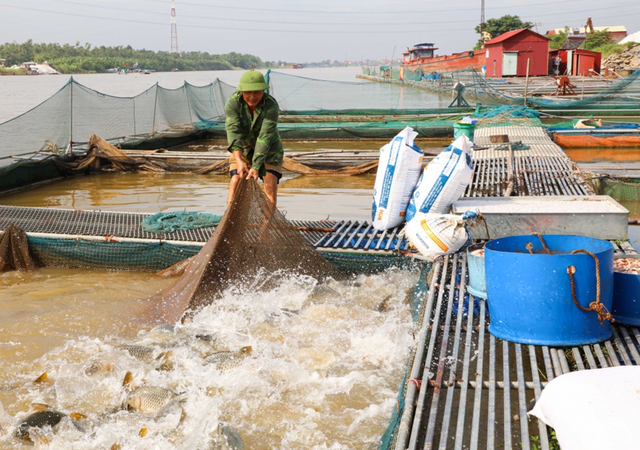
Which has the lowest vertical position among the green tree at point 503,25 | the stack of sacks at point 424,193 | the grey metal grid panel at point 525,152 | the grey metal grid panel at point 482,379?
the grey metal grid panel at point 482,379

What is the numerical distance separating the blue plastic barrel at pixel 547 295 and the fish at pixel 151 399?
165 centimetres

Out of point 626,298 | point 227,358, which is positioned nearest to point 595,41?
point 626,298

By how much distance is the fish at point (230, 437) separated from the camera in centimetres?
256

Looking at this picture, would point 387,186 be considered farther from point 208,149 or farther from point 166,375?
point 208,149

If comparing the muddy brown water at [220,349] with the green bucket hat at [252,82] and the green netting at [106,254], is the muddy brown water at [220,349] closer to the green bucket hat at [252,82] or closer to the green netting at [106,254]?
the green netting at [106,254]

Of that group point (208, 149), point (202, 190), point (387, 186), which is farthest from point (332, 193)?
point (208, 149)

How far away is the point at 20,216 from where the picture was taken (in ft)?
19.6

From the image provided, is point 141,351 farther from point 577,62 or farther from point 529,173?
point 577,62

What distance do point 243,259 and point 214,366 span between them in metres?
1.03

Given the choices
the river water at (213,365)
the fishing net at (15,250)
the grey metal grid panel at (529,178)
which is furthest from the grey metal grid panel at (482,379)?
the fishing net at (15,250)

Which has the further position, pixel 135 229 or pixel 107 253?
pixel 135 229

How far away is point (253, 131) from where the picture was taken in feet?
15.7

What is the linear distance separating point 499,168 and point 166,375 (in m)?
5.26

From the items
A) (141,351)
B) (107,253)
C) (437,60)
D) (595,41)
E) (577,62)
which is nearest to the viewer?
(141,351)
